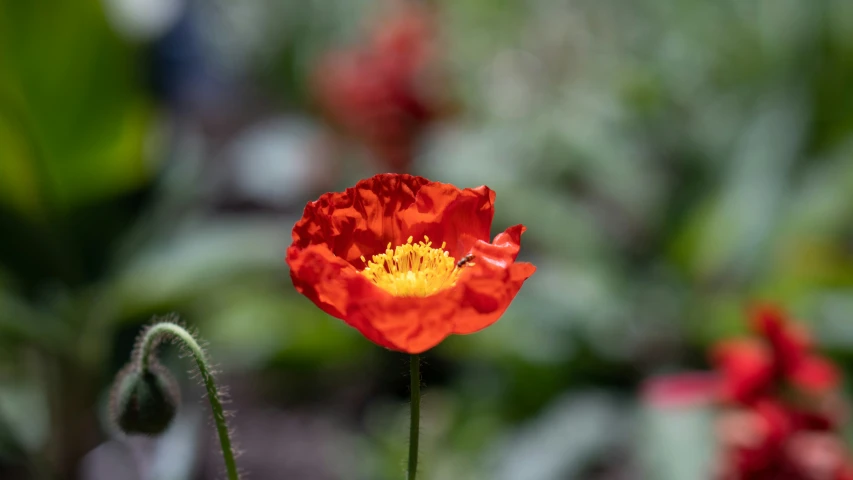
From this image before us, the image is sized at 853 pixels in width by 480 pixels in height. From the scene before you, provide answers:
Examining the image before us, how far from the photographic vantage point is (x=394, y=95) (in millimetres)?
2844

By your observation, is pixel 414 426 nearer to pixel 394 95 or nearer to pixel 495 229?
pixel 495 229

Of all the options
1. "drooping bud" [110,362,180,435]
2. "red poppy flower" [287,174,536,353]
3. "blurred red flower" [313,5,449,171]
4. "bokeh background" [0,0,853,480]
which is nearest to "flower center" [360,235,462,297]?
"red poppy flower" [287,174,536,353]

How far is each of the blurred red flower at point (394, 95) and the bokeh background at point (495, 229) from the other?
1.8 inches

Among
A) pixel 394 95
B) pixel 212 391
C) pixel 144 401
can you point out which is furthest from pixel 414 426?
pixel 394 95

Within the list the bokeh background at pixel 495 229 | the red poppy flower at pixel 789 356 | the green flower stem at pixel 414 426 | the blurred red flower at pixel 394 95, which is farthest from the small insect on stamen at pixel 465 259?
the blurred red flower at pixel 394 95

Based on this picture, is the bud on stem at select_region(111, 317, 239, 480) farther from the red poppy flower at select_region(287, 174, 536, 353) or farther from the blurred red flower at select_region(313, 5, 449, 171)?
the blurred red flower at select_region(313, 5, 449, 171)

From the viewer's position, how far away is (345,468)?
2.27 meters

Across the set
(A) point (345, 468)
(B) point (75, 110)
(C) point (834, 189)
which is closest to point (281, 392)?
(A) point (345, 468)

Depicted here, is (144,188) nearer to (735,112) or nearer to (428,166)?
(428,166)

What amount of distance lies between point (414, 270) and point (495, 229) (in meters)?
1.96

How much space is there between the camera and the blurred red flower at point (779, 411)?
55.0 inches

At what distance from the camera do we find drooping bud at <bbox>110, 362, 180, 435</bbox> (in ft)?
2.63

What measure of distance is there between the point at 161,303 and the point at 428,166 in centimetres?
123

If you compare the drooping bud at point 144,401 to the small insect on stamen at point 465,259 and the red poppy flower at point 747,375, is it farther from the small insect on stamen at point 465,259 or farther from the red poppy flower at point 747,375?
the red poppy flower at point 747,375
